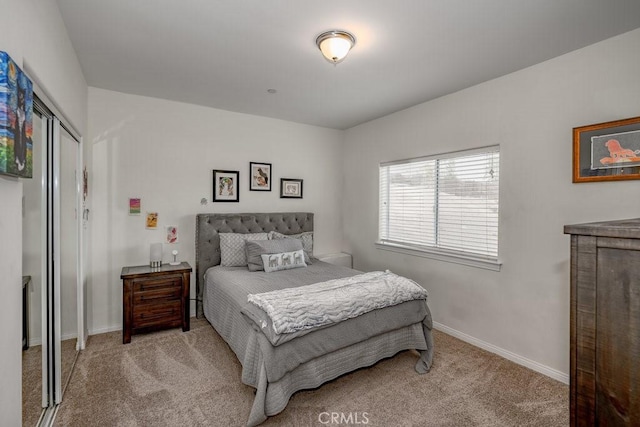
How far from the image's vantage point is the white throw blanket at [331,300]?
6.84ft

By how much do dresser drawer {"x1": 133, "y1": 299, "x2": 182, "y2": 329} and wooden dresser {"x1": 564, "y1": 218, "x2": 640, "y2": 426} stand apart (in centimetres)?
332

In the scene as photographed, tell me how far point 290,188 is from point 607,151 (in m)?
3.37

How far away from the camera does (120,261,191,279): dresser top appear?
3.12 meters

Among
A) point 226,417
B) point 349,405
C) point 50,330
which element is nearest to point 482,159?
point 349,405

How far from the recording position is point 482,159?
3.12m

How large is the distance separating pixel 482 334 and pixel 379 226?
1.77 m

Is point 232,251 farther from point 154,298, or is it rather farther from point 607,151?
point 607,151

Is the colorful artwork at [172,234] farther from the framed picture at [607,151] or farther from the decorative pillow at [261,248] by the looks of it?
the framed picture at [607,151]

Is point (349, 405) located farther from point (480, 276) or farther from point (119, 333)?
point (119, 333)

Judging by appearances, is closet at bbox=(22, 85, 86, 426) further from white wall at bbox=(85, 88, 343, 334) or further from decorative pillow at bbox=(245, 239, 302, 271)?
decorative pillow at bbox=(245, 239, 302, 271)

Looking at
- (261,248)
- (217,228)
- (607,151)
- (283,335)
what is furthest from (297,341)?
(607,151)

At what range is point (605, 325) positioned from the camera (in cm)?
86

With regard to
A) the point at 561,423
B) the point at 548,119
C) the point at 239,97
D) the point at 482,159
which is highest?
the point at 239,97

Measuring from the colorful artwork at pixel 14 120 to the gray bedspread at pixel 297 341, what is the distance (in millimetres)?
1492
